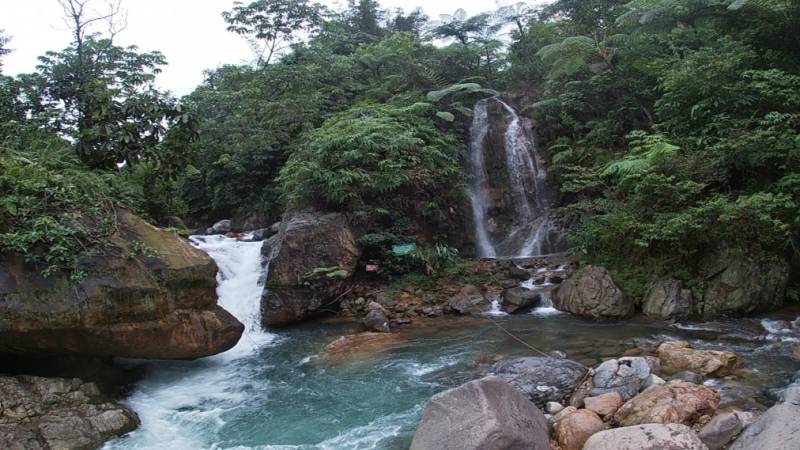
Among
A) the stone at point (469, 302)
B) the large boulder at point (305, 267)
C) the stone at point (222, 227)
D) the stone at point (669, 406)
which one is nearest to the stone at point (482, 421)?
the stone at point (669, 406)

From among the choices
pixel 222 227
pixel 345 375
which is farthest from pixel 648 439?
pixel 222 227

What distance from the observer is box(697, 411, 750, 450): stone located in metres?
4.77

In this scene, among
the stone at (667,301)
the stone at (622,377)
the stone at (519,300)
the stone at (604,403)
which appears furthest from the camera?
the stone at (519,300)

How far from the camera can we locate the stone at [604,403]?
5660 millimetres

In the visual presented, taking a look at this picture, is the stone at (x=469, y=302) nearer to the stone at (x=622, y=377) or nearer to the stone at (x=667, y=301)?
the stone at (x=667, y=301)

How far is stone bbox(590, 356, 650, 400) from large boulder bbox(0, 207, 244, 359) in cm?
597

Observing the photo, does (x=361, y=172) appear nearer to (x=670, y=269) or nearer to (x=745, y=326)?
(x=670, y=269)

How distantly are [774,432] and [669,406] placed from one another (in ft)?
3.64

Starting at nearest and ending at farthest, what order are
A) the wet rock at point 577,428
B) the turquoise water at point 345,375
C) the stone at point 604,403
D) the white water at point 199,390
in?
the wet rock at point 577,428 < the stone at point 604,403 < the turquoise water at point 345,375 < the white water at point 199,390

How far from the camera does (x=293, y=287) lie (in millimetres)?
11445

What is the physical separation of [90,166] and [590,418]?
32.5 ft

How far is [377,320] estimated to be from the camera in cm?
1056

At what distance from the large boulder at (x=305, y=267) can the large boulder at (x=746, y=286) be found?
25.0 ft

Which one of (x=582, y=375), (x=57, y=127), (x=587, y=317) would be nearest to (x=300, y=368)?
(x=582, y=375)
